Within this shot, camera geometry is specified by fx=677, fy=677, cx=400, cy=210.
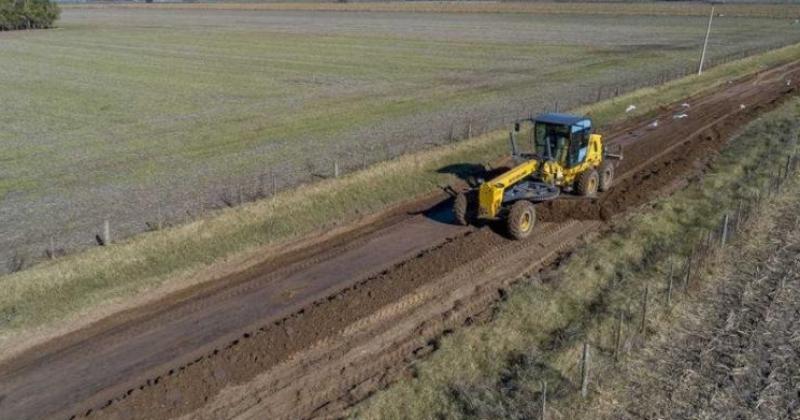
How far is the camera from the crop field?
78.2 ft

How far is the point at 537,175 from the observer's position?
64.2ft

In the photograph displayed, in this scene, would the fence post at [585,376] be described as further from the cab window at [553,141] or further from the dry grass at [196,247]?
the cab window at [553,141]

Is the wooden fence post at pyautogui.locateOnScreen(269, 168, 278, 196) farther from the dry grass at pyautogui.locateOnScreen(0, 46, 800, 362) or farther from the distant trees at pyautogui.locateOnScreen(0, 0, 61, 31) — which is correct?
the distant trees at pyautogui.locateOnScreen(0, 0, 61, 31)

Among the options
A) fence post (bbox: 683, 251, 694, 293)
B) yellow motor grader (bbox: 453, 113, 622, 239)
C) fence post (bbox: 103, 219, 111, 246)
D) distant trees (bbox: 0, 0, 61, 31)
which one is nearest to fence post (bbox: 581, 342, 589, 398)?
fence post (bbox: 683, 251, 694, 293)

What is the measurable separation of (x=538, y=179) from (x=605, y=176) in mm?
3420

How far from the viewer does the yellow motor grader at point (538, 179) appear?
18109mm

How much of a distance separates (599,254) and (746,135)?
15.8 meters

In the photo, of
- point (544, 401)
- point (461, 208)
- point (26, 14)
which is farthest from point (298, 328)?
point (26, 14)

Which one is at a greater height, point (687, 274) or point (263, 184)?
point (687, 274)

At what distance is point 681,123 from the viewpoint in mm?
32125

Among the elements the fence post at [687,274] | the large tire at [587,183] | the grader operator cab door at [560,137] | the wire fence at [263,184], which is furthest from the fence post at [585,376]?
the wire fence at [263,184]

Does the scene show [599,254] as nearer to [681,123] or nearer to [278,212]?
[278,212]

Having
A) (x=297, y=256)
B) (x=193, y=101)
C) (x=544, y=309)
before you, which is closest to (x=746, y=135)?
(x=544, y=309)

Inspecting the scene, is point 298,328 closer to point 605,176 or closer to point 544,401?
point 544,401
